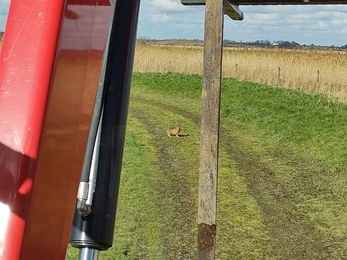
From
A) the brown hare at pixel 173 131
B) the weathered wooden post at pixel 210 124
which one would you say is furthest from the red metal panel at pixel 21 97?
the brown hare at pixel 173 131

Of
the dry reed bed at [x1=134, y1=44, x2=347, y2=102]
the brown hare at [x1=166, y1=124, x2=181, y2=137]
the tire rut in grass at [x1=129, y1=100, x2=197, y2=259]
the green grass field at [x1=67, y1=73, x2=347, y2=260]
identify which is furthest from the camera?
the dry reed bed at [x1=134, y1=44, x2=347, y2=102]

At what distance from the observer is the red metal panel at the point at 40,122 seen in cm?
56

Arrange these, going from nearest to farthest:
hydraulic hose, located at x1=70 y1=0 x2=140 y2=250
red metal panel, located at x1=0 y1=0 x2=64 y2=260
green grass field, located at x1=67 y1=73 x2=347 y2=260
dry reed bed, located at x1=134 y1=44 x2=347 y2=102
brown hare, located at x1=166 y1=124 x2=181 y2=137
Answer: red metal panel, located at x1=0 y1=0 x2=64 y2=260 → hydraulic hose, located at x1=70 y1=0 x2=140 y2=250 → green grass field, located at x1=67 y1=73 x2=347 y2=260 → brown hare, located at x1=166 y1=124 x2=181 y2=137 → dry reed bed, located at x1=134 y1=44 x2=347 y2=102

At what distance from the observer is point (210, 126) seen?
3719 mm

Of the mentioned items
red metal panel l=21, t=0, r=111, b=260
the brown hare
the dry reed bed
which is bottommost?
red metal panel l=21, t=0, r=111, b=260

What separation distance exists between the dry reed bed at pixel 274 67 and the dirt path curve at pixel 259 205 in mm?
4444

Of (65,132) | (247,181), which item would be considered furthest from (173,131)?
(65,132)

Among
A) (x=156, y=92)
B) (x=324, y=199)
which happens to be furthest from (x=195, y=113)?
(x=324, y=199)

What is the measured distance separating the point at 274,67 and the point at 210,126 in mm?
12958

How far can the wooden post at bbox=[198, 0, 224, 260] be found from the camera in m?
3.68

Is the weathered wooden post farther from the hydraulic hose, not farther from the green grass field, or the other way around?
the hydraulic hose

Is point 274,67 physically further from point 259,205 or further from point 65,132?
point 65,132

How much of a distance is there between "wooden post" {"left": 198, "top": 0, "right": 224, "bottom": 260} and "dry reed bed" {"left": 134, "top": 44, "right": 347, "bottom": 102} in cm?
908

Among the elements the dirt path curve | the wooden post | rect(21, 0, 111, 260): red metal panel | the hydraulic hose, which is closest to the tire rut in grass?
the dirt path curve
